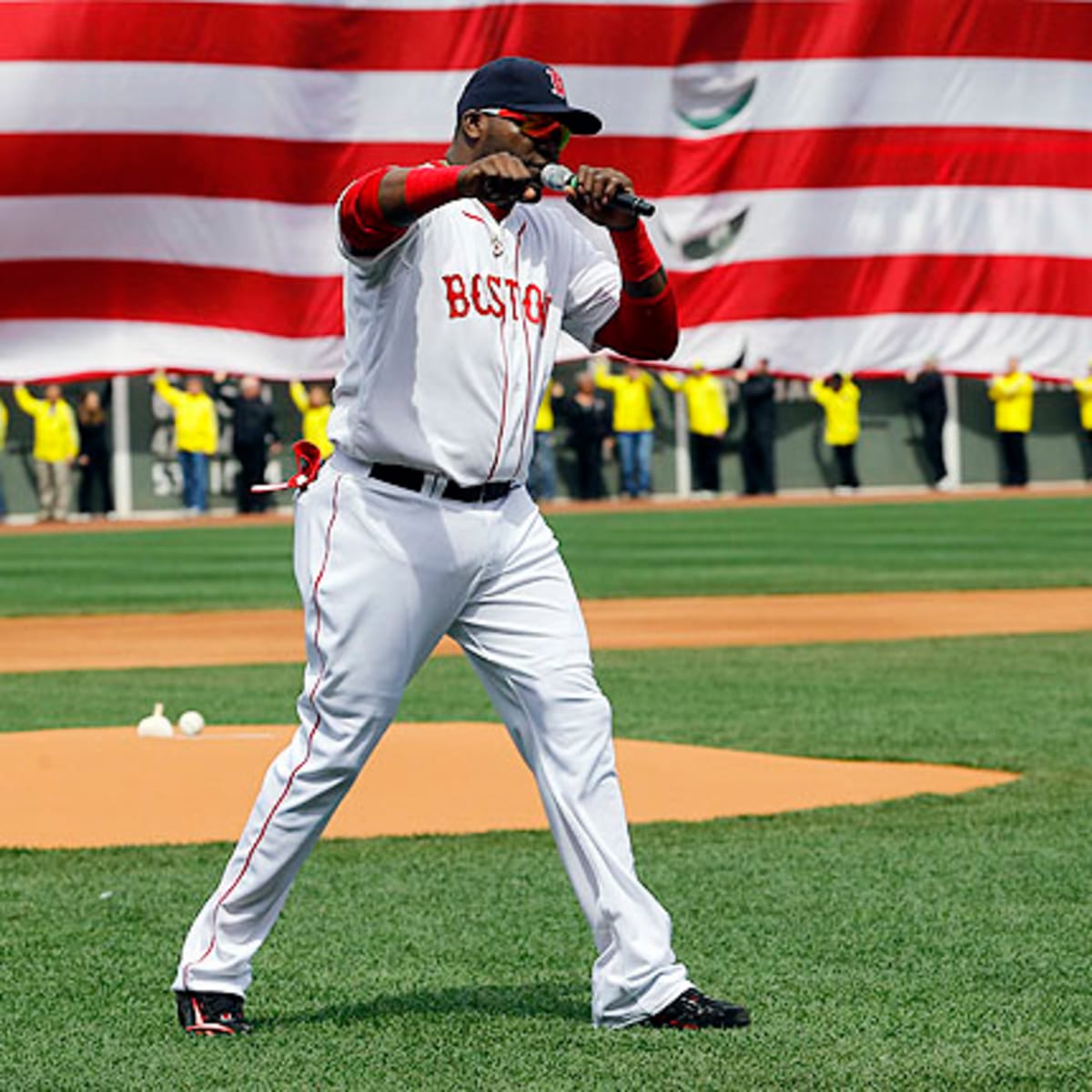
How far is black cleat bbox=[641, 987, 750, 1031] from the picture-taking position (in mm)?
5602

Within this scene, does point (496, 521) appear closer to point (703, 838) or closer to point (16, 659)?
point (703, 838)

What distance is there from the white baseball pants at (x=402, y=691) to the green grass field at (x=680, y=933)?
7.2 inches

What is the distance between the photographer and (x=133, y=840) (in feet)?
28.5

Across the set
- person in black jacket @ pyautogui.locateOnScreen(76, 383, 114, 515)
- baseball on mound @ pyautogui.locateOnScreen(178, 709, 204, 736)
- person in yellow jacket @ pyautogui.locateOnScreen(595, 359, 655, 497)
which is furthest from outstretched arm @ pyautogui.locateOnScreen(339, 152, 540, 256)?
person in yellow jacket @ pyautogui.locateOnScreen(595, 359, 655, 497)

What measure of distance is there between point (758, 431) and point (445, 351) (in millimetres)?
31549

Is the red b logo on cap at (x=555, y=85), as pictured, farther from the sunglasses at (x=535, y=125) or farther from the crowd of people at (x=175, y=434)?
the crowd of people at (x=175, y=434)

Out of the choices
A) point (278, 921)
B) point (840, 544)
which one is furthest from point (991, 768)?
point (840, 544)

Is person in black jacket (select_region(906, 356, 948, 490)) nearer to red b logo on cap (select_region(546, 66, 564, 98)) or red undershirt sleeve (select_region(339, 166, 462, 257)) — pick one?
red b logo on cap (select_region(546, 66, 564, 98))

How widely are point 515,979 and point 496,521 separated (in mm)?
1295

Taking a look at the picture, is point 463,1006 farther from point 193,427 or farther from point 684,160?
point 193,427

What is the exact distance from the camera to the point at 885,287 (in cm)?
1270

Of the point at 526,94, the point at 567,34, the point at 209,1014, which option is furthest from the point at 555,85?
the point at 567,34

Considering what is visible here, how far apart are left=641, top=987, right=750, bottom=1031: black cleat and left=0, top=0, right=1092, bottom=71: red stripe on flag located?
288 inches

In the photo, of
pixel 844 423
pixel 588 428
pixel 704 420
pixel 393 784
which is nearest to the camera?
pixel 393 784
